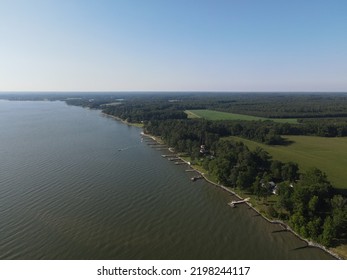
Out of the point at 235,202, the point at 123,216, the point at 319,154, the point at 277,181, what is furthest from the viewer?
the point at 319,154

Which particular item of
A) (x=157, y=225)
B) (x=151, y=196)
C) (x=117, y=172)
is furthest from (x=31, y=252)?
(x=117, y=172)

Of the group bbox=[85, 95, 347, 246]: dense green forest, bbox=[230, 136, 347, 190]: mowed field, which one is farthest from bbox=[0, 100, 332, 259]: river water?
bbox=[230, 136, 347, 190]: mowed field

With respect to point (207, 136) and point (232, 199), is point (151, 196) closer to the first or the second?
point (232, 199)

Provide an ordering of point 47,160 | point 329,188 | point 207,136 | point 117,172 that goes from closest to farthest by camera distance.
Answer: point 329,188 → point 117,172 → point 47,160 → point 207,136

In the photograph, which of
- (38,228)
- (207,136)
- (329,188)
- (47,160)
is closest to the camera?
(38,228)

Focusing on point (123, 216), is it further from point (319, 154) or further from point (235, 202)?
point (319, 154)

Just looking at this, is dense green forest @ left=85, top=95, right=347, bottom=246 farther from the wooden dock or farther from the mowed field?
the mowed field

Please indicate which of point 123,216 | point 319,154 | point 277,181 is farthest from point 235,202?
point 319,154
